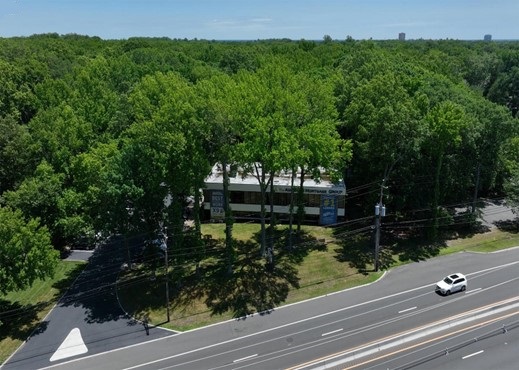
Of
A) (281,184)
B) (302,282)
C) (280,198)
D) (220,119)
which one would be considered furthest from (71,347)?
(280,198)

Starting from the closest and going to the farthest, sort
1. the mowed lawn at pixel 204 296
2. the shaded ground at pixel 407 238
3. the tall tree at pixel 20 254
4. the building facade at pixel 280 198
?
the tall tree at pixel 20 254 < the mowed lawn at pixel 204 296 < the shaded ground at pixel 407 238 < the building facade at pixel 280 198

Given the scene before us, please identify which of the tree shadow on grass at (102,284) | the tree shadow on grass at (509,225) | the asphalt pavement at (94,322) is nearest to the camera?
the asphalt pavement at (94,322)

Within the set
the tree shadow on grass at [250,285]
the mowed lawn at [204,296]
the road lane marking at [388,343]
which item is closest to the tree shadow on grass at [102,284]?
the mowed lawn at [204,296]

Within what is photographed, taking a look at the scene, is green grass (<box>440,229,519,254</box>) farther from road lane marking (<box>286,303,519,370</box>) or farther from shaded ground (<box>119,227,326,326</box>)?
shaded ground (<box>119,227,326,326</box>)

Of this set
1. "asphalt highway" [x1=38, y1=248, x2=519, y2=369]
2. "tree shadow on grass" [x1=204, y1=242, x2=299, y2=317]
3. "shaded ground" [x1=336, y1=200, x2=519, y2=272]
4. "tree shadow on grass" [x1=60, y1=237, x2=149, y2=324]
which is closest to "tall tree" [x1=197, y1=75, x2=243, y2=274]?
"tree shadow on grass" [x1=204, y1=242, x2=299, y2=317]

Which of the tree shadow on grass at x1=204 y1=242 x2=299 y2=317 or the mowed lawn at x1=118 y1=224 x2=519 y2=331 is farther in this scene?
the tree shadow on grass at x1=204 y1=242 x2=299 y2=317

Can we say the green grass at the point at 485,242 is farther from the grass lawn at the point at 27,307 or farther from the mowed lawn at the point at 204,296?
the grass lawn at the point at 27,307

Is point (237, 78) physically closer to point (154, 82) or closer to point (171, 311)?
point (154, 82)

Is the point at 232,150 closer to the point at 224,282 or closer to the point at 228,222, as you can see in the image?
the point at 228,222
